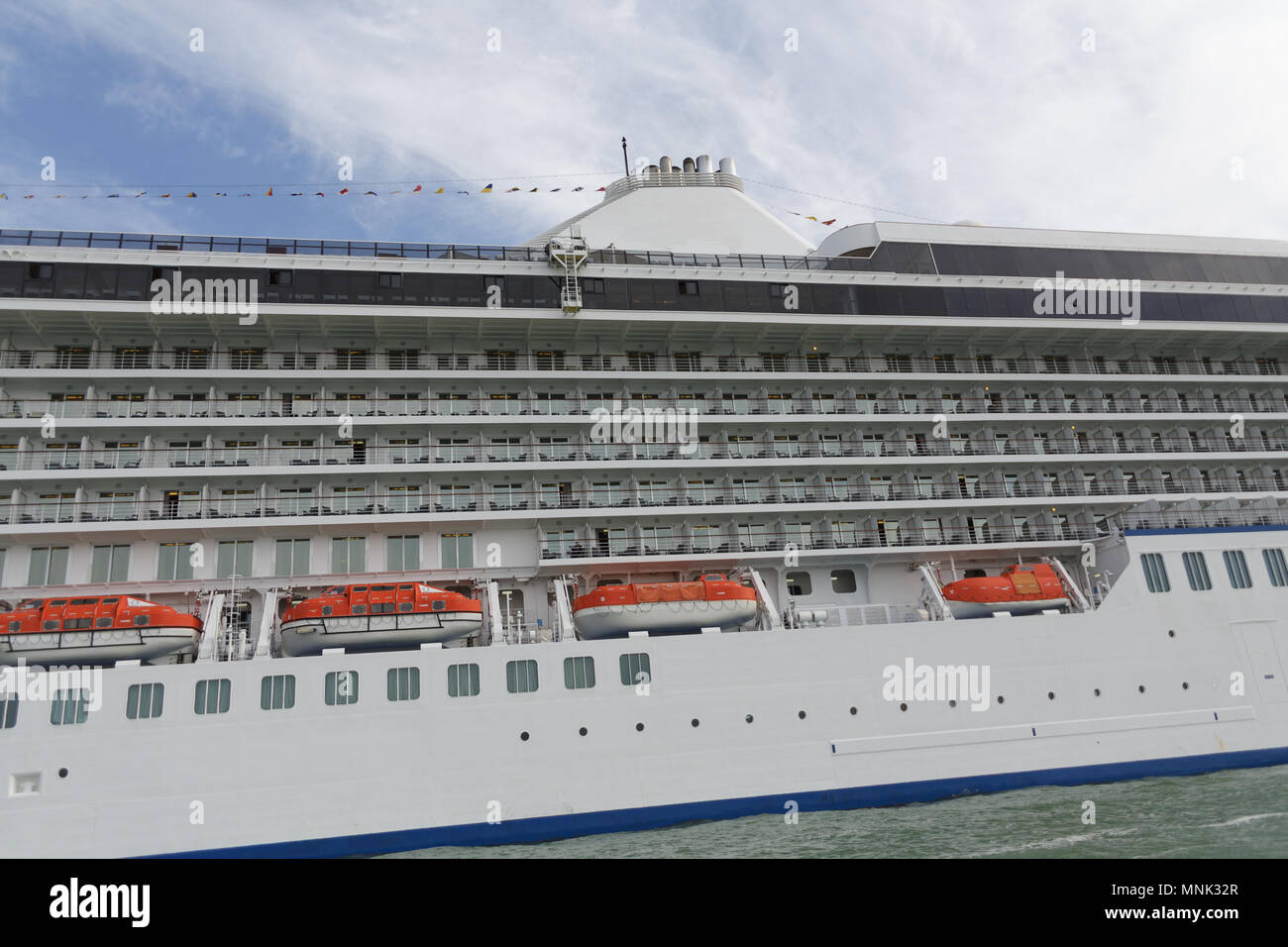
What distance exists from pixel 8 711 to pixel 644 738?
42.2 feet

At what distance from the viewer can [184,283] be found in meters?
23.0

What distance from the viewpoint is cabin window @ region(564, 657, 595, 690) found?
19.1 metres

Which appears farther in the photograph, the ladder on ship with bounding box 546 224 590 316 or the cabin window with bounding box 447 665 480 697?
the ladder on ship with bounding box 546 224 590 316

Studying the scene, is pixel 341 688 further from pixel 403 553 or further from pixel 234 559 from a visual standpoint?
pixel 234 559

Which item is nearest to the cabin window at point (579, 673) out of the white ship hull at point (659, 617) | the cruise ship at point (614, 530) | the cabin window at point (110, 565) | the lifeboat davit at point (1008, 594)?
the cruise ship at point (614, 530)

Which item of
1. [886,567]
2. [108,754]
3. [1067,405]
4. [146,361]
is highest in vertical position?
[146,361]

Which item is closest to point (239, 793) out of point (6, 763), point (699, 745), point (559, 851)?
point (6, 763)

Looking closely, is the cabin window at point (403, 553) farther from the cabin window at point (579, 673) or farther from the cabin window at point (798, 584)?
the cabin window at point (798, 584)

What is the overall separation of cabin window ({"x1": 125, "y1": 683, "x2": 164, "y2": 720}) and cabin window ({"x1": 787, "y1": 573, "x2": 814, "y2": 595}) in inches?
618

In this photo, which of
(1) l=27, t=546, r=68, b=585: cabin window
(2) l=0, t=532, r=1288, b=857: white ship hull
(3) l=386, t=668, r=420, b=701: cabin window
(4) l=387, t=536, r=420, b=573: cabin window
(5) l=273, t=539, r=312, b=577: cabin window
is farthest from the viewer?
(4) l=387, t=536, r=420, b=573: cabin window

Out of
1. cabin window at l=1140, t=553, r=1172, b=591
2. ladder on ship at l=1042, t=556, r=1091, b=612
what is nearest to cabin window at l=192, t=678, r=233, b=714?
ladder on ship at l=1042, t=556, r=1091, b=612

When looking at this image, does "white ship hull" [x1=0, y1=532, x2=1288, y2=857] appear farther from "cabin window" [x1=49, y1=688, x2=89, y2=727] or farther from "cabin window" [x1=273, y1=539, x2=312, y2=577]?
"cabin window" [x1=273, y1=539, x2=312, y2=577]
